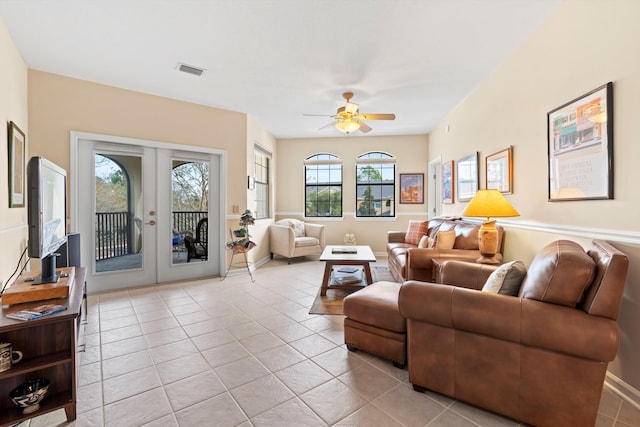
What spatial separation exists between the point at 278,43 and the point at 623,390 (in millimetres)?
3616

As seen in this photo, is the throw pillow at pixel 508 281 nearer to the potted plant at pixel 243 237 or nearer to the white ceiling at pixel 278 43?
the white ceiling at pixel 278 43

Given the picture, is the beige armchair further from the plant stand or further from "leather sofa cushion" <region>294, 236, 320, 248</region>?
the plant stand

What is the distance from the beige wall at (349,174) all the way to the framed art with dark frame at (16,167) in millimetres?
4537

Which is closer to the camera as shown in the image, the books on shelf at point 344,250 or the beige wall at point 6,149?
the beige wall at point 6,149

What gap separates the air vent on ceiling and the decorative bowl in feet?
9.93

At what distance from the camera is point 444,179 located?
5.30 metres

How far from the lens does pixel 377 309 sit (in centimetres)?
220

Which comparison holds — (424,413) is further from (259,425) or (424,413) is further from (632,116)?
(632,116)

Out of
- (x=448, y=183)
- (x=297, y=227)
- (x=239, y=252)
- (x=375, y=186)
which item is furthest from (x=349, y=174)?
(x=239, y=252)

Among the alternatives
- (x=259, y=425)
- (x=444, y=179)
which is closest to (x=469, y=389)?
(x=259, y=425)

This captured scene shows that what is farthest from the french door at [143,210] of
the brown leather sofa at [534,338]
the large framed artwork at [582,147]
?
the large framed artwork at [582,147]

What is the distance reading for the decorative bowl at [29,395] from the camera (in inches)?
58.8

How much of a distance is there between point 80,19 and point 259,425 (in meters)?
3.32

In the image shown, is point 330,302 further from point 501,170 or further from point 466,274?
point 501,170
